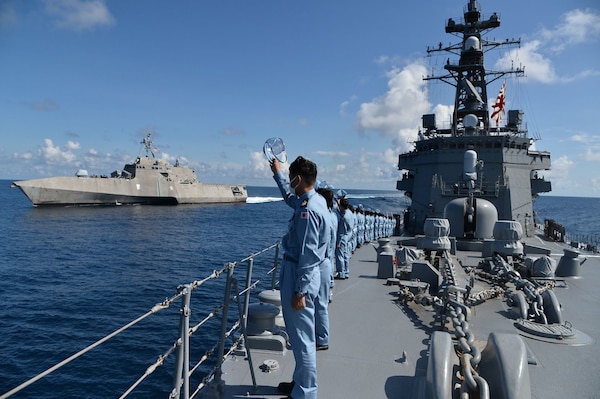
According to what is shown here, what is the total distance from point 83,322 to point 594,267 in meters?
11.5

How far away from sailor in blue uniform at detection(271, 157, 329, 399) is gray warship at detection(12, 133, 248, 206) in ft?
149

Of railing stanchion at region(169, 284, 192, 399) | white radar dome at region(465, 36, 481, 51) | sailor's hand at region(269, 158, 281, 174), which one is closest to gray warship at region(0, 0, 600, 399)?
railing stanchion at region(169, 284, 192, 399)

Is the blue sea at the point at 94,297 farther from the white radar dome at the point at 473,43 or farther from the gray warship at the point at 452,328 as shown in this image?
the white radar dome at the point at 473,43

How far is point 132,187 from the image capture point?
4747 cm

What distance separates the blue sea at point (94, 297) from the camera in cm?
691

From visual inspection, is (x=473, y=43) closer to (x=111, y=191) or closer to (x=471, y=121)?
(x=471, y=121)

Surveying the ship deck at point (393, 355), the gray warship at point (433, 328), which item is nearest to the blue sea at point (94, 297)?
the gray warship at point (433, 328)

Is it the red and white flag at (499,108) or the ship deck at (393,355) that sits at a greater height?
the red and white flag at (499,108)

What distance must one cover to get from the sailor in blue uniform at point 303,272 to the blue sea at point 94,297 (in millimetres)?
4831

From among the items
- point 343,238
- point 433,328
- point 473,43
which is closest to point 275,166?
point 433,328

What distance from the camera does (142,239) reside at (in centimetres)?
2384

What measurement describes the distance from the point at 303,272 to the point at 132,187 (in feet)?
162

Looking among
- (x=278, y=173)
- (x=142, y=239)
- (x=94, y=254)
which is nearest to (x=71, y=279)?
(x=94, y=254)

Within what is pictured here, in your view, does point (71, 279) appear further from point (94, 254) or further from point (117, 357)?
point (117, 357)
